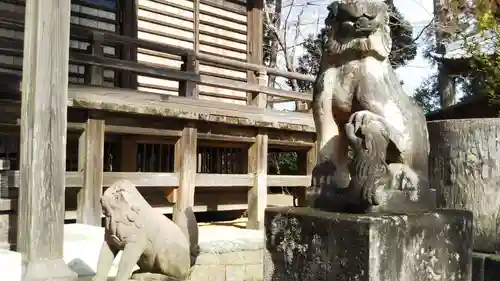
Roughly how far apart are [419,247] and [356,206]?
31 cm

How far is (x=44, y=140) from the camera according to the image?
585cm

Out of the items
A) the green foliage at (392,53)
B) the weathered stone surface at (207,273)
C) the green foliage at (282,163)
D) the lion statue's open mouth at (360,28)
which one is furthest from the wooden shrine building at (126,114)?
the green foliage at (392,53)

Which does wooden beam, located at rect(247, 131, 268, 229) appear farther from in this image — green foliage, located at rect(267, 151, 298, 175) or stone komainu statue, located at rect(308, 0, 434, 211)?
green foliage, located at rect(267, 151, 298, 175)

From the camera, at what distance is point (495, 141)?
3.51m

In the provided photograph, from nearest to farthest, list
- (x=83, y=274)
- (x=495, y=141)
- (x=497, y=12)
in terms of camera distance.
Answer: (x=495, y=141)
(x=83, y=274)
(x=497, y=12)

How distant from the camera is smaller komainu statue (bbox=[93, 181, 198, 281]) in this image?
554 cm

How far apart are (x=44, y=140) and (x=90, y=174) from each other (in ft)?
5.96

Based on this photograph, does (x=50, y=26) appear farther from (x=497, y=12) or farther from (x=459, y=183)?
(x=497, y=12)

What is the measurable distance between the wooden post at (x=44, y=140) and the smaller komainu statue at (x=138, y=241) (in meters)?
0.60

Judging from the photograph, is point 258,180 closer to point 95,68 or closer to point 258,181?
point 258,181

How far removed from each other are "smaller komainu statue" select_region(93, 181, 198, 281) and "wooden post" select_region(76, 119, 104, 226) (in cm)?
179

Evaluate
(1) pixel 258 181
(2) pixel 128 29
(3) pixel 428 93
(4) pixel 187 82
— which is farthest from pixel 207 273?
(3) pixel 428 93

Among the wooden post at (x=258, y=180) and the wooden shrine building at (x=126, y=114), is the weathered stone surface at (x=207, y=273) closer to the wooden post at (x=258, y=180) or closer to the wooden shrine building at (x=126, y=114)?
the wooden shrine building at (x=126, y=114)

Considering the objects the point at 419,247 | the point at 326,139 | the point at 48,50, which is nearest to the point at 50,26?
the point at 48,50
